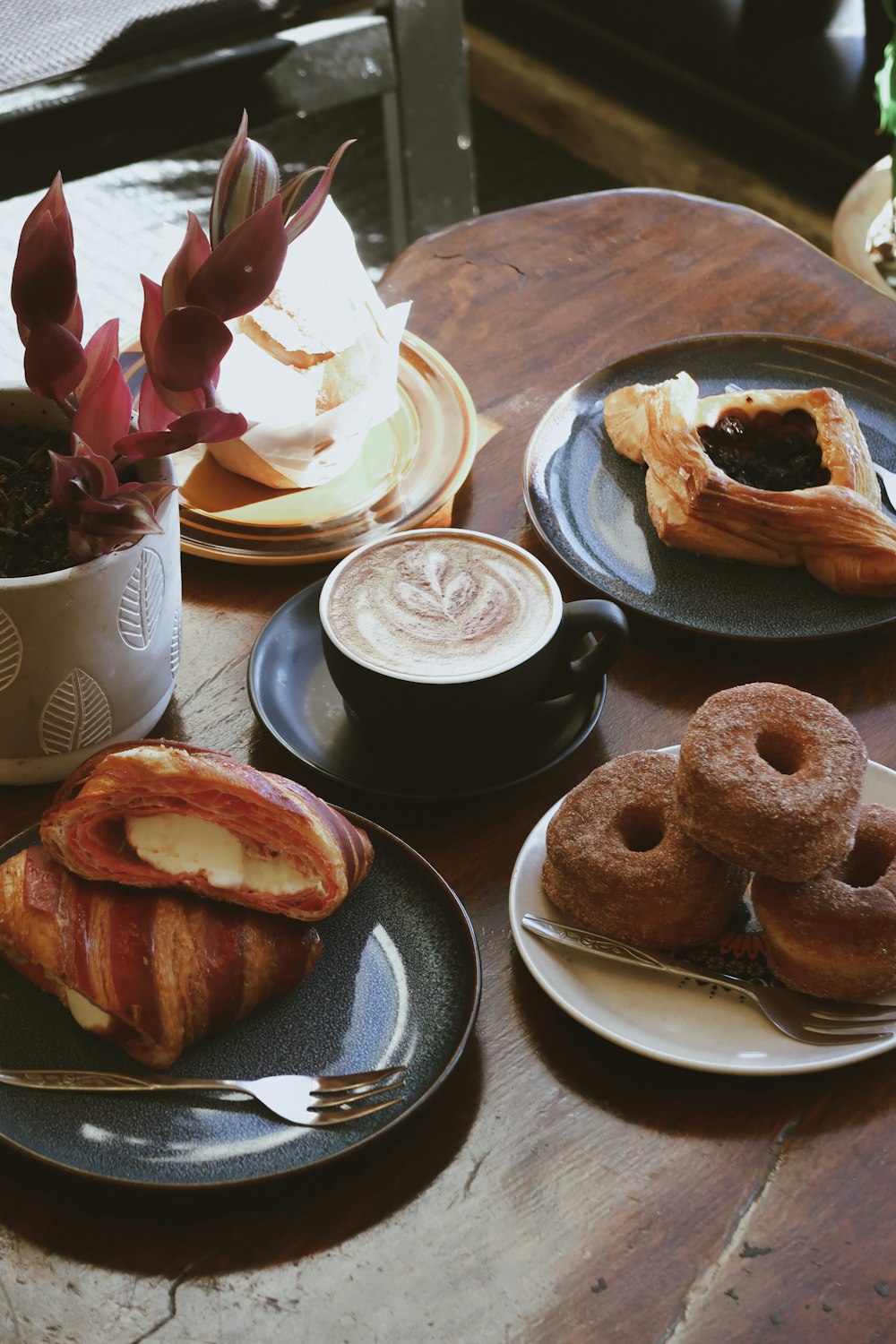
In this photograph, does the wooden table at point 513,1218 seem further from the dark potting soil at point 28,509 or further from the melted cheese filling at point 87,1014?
the dark potting soil at point 28,509

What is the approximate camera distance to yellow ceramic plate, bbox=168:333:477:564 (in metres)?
1.15

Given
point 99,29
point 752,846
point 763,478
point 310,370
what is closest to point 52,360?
point 310,370

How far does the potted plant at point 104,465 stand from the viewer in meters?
0.77

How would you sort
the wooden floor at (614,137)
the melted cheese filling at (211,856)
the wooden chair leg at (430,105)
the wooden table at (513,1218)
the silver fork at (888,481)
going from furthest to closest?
the wooden floor at (614,137) < the wooden chair leg at (430,105) < the silver fork at (888,481) < the melted cheese filling at (211,856) < the wooden table at (513,1218)

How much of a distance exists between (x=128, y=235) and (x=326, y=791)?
101 inches

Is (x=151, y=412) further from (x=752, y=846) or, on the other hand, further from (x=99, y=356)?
(x=752, y=846)

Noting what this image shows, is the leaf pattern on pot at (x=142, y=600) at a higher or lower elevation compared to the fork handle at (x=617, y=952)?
higher

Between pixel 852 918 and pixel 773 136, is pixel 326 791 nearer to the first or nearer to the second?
pixel 852 918

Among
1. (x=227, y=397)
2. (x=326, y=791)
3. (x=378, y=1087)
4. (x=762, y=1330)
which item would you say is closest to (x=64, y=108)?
(x=227, y=397)

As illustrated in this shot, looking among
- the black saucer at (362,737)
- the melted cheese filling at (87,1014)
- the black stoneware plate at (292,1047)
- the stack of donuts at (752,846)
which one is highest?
the stack of donuts at (752,846)

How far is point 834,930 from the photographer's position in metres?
0.74

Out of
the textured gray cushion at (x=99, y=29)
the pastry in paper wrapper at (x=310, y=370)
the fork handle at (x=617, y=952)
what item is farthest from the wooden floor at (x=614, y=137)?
the fork handle at (x=617, y=952)

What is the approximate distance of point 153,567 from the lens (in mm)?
873

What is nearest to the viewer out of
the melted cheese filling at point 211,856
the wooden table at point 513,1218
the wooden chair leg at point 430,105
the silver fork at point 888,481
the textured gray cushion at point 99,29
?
the wooden table at point 513,1218
